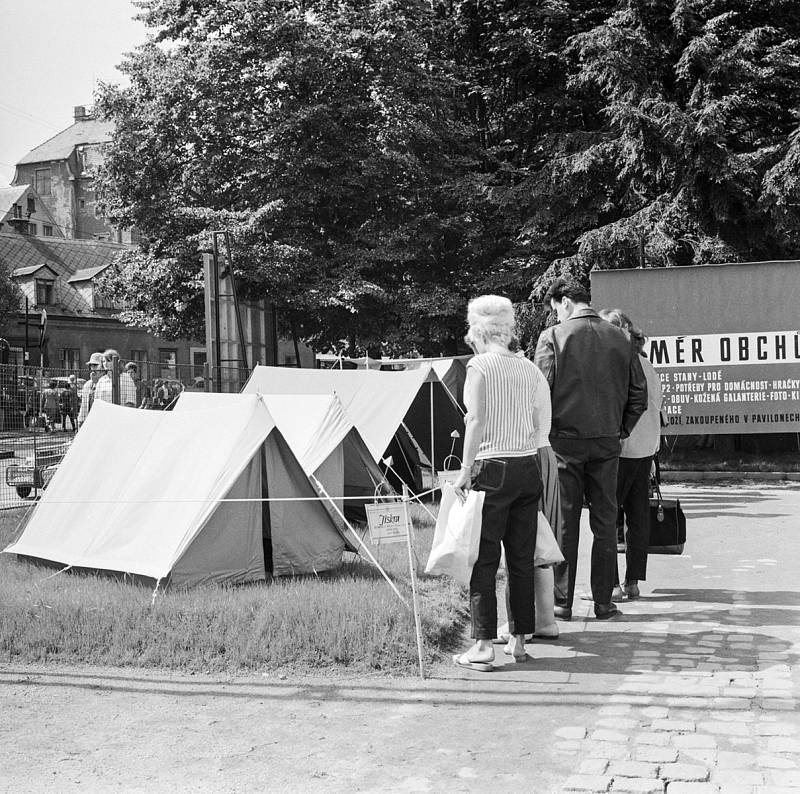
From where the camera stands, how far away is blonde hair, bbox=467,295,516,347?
5641mm

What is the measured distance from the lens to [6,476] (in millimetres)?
12992

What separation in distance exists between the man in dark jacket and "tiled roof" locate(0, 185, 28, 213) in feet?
228

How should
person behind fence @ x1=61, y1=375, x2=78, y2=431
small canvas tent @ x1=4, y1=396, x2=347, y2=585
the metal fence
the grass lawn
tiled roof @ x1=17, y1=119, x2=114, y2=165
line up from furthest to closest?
tiled roof @ x1=17, y1=119, x2=114, y2=165
person behind fence @ x1=61, y1=375, x2=78, y2=431
the metal fence
small canvas tent @ x1=4, y1=396, x2=347, y2=585
the grass lawn

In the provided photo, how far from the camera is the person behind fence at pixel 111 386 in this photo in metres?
13.6

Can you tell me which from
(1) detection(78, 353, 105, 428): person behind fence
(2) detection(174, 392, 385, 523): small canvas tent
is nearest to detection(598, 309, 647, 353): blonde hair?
(2) detection(174, 392, 385, 523): small canvas tent

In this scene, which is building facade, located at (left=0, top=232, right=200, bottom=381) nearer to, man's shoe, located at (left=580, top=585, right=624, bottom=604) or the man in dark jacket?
man's shoe, located at (left=580, top=585, right=624, bottom=604)

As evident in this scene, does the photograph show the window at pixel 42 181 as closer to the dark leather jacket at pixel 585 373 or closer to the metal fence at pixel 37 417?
the metal fence at pixel 37 417

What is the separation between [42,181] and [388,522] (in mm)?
80275

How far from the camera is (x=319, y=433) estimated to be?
10.0 meters

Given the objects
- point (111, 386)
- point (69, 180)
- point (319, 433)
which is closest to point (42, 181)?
point (69, 180)

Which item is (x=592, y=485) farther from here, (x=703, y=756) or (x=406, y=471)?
(x=406, y=471)

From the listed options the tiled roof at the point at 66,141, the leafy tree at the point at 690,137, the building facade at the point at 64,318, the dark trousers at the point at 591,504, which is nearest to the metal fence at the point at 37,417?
the dark trousers at the point at 591,504

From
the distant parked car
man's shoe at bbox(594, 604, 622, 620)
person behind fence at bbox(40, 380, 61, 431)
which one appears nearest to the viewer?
man's shoe at bbox(594, 604, 622, 620)

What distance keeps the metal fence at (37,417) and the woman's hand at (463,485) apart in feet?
25.4
